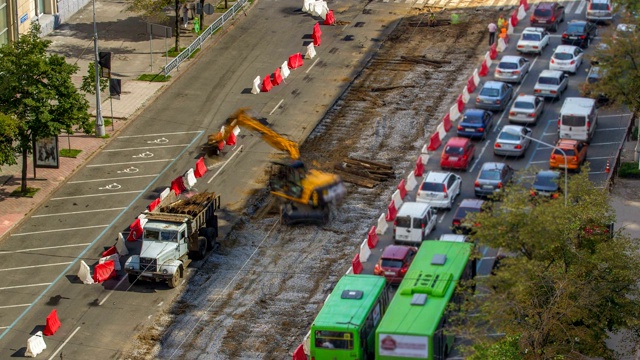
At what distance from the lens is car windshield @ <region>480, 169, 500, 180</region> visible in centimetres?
6944

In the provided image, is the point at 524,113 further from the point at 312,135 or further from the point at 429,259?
the point at 429,259

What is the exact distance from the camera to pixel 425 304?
53469mm

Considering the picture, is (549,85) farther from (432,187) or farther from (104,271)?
(104,271)

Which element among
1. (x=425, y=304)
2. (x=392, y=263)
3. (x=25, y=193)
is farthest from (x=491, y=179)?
(x=25, y=193)

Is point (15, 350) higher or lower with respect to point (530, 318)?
lower

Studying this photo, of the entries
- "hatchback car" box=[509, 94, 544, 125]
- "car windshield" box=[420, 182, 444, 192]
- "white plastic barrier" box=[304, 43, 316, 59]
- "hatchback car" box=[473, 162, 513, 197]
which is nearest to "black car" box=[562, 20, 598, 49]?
"hatchback car" box=[509, 94, 544, 125]

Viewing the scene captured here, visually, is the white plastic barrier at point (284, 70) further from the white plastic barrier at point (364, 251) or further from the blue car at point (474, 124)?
the white plastic barrier at point (364, 251)

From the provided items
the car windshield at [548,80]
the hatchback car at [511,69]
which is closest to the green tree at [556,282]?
the car windshield at [548,80]

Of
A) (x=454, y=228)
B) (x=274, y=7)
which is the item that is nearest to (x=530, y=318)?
(x=454, y=228)

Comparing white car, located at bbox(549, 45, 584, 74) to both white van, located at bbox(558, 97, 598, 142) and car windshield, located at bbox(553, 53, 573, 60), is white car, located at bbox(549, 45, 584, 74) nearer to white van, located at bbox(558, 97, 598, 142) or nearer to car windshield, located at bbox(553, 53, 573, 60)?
car windshield, located at bbox(553, 53, 573, 60)

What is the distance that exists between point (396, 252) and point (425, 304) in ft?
26.3

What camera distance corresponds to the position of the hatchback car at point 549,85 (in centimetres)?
8162

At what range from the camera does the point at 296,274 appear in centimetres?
6400

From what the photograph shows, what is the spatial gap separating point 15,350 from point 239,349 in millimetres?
10015
